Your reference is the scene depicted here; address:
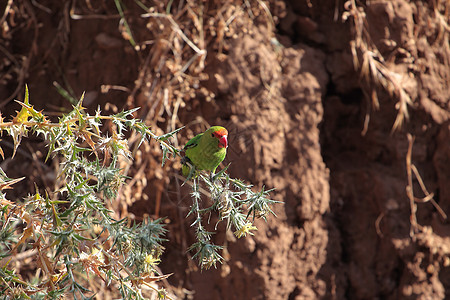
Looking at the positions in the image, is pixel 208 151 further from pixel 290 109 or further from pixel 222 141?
pixel 290 109

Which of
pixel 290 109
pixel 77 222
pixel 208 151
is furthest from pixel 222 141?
pixel 290 109

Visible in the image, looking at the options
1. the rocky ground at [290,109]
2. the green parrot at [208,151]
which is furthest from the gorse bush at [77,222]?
the rocky ground at [290,109]

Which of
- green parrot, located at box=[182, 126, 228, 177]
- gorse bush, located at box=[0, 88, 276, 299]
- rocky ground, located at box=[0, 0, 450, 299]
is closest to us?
gorse bush, located at box=[0, 88, 276, 299]

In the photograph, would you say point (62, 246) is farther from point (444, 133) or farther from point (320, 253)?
point (444, 133)

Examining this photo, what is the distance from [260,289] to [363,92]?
1.87 meters

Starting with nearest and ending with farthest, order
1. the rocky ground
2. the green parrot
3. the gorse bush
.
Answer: the gorse bush, the green parrot, the rocky ground

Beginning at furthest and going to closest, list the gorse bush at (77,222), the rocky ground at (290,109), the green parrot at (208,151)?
1. the rocky ground at (290,109)
2. the green parrot at (208,151)
3. the gorse bush at (77,222)

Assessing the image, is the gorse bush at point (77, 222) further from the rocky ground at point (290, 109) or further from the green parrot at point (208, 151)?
the rocky ground at point (290, 109)

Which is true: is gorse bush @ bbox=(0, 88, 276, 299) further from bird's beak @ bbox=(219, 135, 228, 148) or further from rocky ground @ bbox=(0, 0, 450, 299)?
rocky ground @ bbox=(0, 0, 450, 299)

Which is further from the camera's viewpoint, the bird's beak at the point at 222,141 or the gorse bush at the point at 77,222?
the bird's beak at the point at 222,141

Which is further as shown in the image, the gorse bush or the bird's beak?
the bird's beak

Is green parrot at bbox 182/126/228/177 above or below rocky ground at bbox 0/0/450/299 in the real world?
above

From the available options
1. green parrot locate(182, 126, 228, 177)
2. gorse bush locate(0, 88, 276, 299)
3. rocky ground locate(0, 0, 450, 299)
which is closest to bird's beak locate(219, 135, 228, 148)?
green parrot locate(182, 126, 228, 177)

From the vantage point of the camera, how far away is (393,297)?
3.88 m
